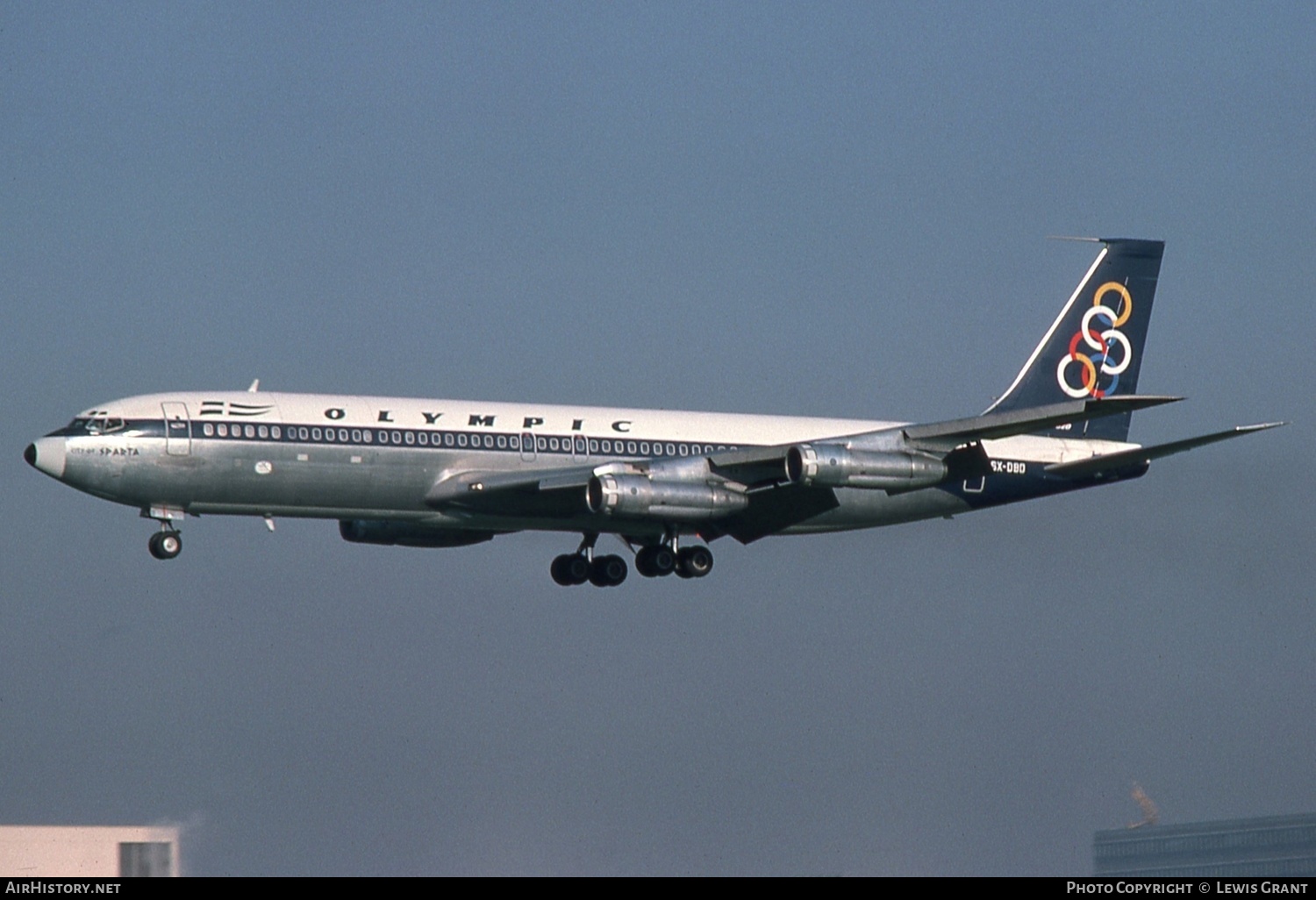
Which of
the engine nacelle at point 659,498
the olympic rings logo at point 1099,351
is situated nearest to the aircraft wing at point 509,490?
the engine nacelle at point 659,498

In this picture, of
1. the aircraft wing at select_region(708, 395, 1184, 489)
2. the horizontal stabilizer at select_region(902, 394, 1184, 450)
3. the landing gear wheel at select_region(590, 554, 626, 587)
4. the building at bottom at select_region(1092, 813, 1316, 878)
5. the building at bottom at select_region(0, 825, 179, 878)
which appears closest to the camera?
the building at bottom at select_region(0, 825, 179, 878)

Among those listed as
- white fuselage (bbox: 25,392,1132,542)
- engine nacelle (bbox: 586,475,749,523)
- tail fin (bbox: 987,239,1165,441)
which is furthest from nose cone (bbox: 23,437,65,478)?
tail fin (bbox: 987,239,1165,441)

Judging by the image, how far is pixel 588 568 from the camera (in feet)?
239

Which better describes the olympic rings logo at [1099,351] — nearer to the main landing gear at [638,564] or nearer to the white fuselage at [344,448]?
the white fuselage at [344,448]

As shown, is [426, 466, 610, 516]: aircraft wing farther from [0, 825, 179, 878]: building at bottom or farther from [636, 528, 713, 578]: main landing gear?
[0, 825, 179, 878]: building at bottom

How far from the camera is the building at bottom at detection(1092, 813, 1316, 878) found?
474ft

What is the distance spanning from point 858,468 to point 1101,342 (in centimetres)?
1552

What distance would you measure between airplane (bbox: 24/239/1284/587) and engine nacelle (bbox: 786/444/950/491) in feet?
0.22

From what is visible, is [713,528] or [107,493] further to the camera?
[713,528]

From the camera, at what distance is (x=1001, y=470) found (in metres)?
71.9
